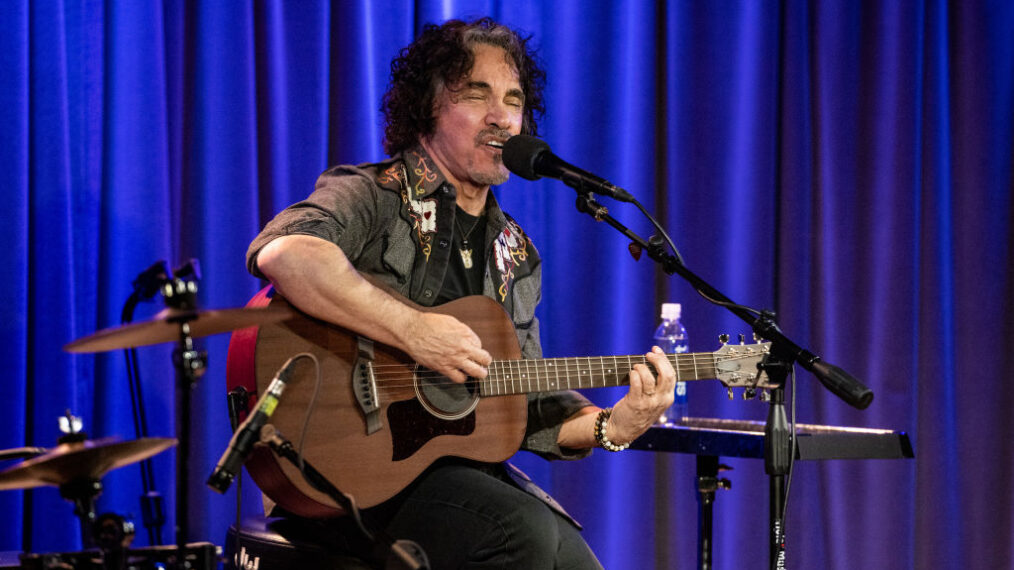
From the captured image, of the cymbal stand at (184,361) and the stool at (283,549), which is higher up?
the cymbal stand at (184,361)

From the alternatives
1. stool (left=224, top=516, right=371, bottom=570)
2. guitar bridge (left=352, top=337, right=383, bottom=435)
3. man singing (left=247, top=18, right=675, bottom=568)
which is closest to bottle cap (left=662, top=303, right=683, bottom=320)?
man singing (left=247, top=18, right=675, bottom=568)

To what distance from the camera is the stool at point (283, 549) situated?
228cm

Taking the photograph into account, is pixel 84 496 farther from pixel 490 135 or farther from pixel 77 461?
pixel 490 135

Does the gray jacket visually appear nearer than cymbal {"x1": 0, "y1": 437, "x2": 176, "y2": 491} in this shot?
No

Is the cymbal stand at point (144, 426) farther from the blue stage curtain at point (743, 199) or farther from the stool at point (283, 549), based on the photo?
the blue stage curtain at point (743, 199)

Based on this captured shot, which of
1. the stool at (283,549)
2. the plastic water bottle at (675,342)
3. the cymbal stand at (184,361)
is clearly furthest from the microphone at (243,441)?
the plastic water bottle at (675,342)

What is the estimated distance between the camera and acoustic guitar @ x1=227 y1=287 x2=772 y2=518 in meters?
2.27

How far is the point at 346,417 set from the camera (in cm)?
234

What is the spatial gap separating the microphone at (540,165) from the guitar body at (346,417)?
0.45m

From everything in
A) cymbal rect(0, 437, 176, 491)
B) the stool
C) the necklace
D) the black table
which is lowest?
the stool

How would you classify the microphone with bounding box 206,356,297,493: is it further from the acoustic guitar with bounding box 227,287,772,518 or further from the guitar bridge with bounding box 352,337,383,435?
the guitar bridge with bounding box 352,337,383,435

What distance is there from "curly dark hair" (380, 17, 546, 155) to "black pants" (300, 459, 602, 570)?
3.75ft

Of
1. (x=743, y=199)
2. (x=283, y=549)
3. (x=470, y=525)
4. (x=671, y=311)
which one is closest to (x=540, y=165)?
(x=470, y=525)

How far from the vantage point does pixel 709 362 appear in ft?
8.79
